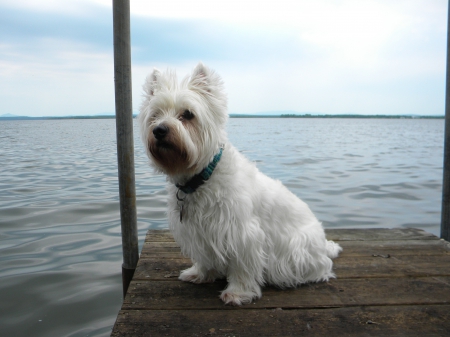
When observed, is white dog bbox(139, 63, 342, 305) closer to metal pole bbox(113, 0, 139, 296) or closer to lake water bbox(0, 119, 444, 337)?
metal pole bbox(113, 0, 139, 296)

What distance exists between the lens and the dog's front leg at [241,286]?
2.94 m

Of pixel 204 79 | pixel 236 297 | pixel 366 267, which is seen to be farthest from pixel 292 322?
pixel 204 79

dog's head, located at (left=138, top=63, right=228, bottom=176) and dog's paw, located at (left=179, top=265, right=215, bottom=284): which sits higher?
dog's head, located at (left=138, top=63, right=228, bottom=176)

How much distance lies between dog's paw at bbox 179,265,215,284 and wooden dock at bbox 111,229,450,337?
5 cm

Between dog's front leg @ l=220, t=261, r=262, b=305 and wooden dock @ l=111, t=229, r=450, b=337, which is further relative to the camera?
dog's front leg @ l=220, t=261, r=262, b=305

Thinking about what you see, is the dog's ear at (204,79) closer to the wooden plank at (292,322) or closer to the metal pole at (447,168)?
the wooden plank at (292,322)

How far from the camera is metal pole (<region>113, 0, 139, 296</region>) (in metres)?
3.55

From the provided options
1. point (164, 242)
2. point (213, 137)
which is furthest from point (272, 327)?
point (164, 242)

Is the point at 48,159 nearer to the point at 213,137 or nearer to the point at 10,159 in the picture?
the point at 10,159

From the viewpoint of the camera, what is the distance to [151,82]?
307 cm

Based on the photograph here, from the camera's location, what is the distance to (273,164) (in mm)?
13961

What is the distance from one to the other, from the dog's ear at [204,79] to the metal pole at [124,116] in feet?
2.84

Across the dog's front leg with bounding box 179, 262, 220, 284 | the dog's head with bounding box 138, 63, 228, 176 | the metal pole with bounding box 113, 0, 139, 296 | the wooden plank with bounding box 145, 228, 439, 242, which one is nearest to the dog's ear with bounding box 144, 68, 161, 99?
the dog's head with bounding box 138, 63, 228, 176

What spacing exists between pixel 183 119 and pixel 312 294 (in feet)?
5.21
